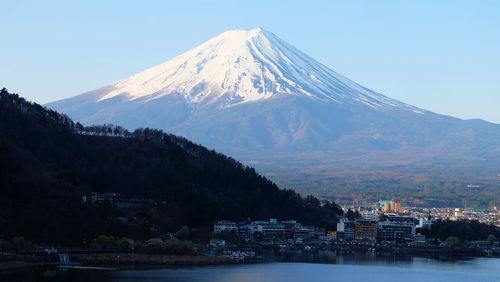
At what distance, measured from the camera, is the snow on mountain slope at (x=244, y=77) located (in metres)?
175

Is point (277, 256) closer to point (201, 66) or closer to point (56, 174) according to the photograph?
point (56, 174)

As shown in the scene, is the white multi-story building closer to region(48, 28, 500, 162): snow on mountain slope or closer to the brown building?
the brown building

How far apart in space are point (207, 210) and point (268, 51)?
120 metres

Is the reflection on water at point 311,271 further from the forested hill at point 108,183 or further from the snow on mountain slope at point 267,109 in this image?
the snow on mountain slope at point 267,109

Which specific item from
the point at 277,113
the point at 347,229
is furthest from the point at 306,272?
the point at 277,113

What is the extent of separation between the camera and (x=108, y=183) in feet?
217

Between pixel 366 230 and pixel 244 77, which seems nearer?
pixel 366 230

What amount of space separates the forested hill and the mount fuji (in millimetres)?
72505

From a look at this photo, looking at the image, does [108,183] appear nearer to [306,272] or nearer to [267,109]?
[306,272]

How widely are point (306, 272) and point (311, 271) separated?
80cm

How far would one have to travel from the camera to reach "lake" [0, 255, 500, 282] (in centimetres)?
3984

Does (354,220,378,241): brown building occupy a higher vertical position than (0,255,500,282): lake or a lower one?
higher

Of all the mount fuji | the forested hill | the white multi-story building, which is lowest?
the white multi-story building

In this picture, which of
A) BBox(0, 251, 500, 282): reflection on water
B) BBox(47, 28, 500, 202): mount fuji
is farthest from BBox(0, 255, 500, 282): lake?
BBox(47, 28, 500, 202): mount fuji
